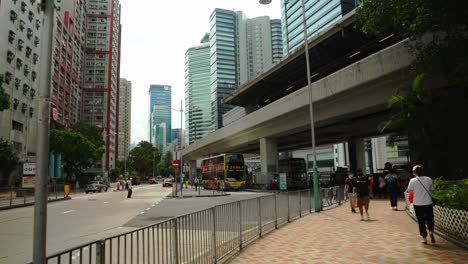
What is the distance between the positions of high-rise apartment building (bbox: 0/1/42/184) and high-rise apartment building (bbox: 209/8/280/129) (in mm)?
27668

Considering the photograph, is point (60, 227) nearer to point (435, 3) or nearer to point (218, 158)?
point (435, 3)

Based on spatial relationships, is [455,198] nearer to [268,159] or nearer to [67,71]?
[268,159]

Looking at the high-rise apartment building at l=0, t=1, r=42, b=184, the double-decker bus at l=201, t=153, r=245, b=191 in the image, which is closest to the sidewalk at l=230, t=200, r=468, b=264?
the double-decker bus at l=201, t=153, r=245, b=191

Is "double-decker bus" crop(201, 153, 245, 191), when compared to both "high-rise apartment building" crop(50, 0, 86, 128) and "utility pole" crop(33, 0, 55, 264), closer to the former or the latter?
"high-rise apartment building" crop(50, 0, 86, 128)

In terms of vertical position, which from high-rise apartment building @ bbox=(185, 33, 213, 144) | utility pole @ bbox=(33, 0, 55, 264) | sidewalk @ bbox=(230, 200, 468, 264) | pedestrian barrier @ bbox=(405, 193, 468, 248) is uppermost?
high-rise apartment building @ bbox=(185, 33, 213, 144)

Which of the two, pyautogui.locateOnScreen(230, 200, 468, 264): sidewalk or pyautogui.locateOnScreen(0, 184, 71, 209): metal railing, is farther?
pyautogui.locateOnScreen(0, 184, 71, 209): metal railing

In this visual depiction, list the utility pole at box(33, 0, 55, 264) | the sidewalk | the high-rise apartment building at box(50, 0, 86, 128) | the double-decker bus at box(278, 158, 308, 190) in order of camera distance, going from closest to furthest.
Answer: the utility pole at box(33, 0, 55, 264)
the sidewalk
the double-decker bus at box(278, 158, 308, 190)
the high-rise apartment building at box(50, 0, 86, 128)

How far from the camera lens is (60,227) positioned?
13094mm

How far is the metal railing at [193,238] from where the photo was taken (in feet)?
13.5

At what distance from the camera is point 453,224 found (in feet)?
27.0

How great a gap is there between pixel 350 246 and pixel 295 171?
30.7 metres

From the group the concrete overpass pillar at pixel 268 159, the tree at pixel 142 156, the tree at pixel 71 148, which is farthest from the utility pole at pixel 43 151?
the tree at pixel 142 156

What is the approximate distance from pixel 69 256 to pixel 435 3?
12.8m

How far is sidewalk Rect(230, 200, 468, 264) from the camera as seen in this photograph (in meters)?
7.01
